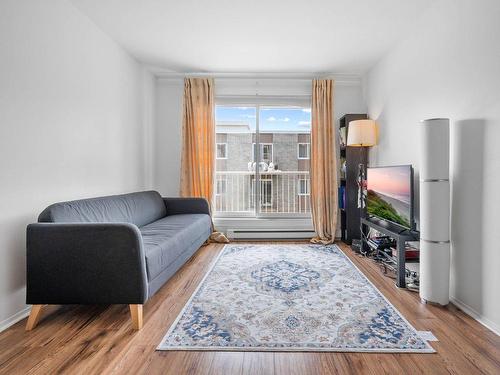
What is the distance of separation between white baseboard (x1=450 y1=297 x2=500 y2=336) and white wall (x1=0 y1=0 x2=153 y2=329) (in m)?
3.25

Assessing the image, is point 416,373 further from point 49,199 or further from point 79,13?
point 79,13

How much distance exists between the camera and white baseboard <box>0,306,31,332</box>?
1.83m

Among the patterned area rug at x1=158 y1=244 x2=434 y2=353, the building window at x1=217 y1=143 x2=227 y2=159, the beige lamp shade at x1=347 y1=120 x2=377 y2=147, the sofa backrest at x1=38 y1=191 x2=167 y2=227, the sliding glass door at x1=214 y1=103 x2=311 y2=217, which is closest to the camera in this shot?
the patterned area rug at x1=158 y1=244 x2=434 y2=353

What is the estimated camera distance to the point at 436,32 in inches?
95.9

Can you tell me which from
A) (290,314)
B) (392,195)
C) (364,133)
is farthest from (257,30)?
(290,314)

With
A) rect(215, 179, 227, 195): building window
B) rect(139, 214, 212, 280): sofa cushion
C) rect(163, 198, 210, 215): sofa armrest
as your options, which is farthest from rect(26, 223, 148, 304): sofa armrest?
rect(215, 179, 227, 195): building window

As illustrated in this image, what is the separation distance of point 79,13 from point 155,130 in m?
1.92

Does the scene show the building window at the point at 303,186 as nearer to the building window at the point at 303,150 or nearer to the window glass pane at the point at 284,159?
the window glass pane at the point at 284,159

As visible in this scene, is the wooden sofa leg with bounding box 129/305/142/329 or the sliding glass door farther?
the sliding glass door

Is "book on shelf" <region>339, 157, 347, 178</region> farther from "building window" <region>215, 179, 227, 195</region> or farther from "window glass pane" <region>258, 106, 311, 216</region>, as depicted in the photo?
"building window" <region>215, 179, 227, 195</region>

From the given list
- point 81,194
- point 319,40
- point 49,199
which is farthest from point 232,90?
point 49,199

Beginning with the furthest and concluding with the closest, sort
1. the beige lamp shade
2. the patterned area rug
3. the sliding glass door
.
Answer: the sliding glass door < the beige lamp shade < the patterned area rug

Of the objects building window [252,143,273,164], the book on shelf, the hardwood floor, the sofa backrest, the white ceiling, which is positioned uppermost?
the white ceiling

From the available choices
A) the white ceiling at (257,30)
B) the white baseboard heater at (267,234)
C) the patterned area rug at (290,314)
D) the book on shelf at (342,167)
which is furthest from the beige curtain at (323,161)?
the patterned area rug at (290,314)
